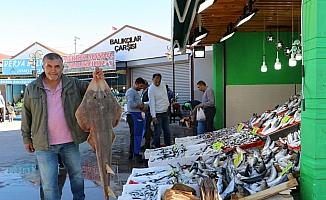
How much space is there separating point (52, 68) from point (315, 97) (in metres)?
2.61

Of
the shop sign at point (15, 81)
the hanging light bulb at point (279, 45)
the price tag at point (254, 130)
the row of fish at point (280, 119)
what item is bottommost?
the price tag at point (254, 130)

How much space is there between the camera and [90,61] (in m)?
30.6

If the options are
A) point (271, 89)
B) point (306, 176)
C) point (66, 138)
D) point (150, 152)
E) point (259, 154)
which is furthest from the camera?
point (271, 89)

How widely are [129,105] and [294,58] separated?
384cm

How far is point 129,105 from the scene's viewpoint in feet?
30.5

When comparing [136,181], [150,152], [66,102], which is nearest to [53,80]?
[66,102]

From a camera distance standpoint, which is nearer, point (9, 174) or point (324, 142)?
point (324, 142)

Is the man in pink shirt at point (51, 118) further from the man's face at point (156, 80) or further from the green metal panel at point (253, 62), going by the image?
the green metal panel at point (253, 62)

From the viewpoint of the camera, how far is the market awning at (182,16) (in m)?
8.29

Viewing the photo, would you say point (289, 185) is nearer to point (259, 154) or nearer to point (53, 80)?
point (259, 154)

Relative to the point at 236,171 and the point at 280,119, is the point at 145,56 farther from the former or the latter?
the point at 236,171

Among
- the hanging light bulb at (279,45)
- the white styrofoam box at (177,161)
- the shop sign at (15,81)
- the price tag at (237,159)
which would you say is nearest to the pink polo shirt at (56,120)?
the price tag at (237,159)

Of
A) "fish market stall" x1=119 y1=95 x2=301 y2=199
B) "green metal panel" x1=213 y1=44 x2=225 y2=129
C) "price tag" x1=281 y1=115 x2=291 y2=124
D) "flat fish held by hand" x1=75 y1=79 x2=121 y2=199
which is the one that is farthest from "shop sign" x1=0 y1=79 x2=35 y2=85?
"flat fish held by hand" x1=75 y1=79 x2=121 y2=199

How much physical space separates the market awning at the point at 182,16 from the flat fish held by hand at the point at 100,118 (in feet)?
13.9
